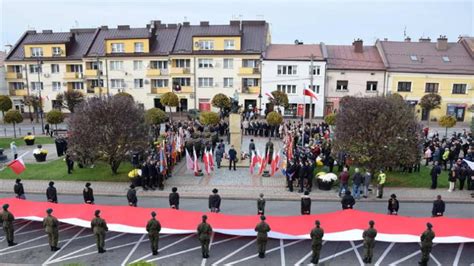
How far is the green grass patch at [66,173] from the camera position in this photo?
73.6ft

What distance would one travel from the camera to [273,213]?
671 inches

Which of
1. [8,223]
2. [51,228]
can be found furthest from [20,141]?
[51,228]

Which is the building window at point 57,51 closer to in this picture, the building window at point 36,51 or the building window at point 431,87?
the building window at point 36,51

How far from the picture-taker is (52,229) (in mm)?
13102

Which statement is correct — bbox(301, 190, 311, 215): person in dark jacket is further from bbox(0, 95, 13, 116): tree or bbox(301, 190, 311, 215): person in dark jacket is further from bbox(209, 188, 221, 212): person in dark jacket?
bbox(0, 95, 13, 116): tree

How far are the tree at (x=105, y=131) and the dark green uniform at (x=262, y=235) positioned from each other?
10.7 meters

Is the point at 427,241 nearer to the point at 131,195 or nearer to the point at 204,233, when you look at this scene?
the point at 204,233

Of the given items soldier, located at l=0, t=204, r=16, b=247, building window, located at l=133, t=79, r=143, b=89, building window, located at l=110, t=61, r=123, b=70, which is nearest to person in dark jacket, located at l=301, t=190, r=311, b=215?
soldier, located at l=0, t=204, r=16, b=247

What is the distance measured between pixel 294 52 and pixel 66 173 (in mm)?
33035

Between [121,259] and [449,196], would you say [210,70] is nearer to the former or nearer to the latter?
[449,196]

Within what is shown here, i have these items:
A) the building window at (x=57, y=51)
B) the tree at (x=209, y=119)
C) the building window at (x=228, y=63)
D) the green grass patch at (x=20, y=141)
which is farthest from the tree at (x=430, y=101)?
the building window at (x=57, y=51)

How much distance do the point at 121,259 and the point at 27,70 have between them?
49439 mm

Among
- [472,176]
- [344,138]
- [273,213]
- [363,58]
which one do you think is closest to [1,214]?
[273,213]

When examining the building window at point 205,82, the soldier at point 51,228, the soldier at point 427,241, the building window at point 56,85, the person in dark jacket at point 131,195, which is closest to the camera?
the soldier at point 427,241
